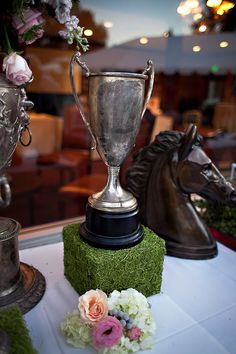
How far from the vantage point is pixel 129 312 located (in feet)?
1.83

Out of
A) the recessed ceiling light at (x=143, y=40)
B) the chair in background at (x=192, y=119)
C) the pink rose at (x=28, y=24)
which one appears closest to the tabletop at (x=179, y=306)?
the chair in background at (x=192, y=119)

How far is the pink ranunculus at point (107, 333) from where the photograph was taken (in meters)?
0.51

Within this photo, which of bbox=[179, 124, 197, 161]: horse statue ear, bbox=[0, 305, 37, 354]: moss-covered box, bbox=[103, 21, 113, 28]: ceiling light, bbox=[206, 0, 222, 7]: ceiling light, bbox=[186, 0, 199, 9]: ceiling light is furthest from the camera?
bbox=[103, 21, 113, 28]: ceiling light

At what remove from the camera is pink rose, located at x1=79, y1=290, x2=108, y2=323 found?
548 millimetres

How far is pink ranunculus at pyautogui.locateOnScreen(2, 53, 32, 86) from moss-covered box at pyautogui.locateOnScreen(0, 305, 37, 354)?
45cm

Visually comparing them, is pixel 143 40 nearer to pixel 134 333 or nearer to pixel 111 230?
pixel 111 230

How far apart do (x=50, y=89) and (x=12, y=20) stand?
2.99 m

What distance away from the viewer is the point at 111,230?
26.7 inches

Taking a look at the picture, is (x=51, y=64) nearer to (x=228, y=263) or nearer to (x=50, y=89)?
(x=50, y=89)

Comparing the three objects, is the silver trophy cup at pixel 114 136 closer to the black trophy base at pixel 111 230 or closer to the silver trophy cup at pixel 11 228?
the black trophy base at pixel 111 230

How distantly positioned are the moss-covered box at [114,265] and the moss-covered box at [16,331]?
0.18m

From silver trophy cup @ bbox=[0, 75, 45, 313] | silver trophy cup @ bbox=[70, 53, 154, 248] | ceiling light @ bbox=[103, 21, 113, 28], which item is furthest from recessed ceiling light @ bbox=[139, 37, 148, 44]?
silver trophy cup @ bbox=[0, 75, 45, 313]

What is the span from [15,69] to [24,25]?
0.11 m

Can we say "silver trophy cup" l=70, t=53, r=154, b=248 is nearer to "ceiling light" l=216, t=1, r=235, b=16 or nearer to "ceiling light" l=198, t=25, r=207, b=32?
"ceiling light" l=216, t=1, r=235, b=16
